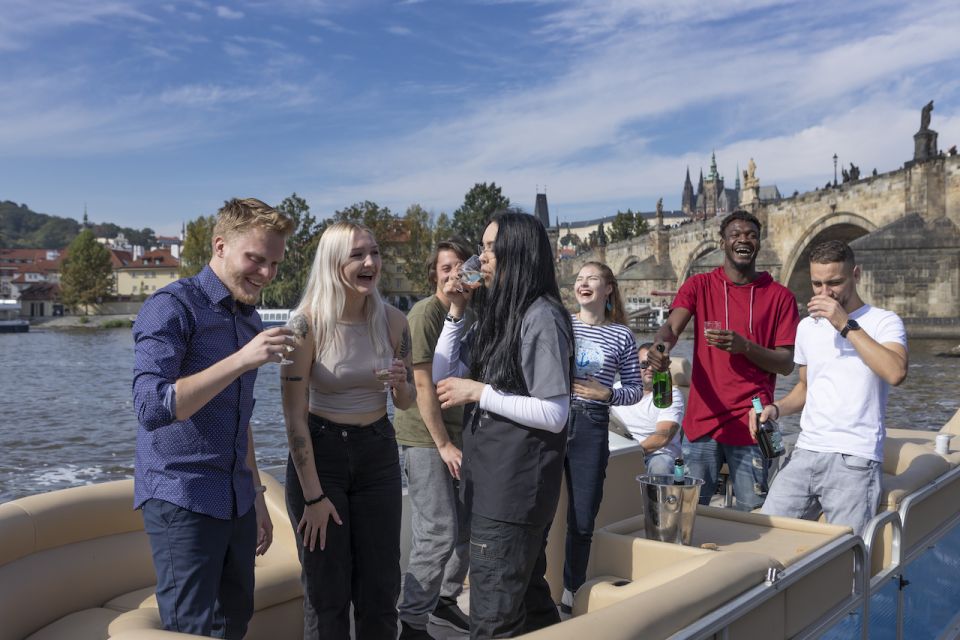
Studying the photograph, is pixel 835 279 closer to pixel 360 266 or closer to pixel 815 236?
pixel 360 266

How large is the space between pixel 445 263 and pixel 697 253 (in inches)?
1850

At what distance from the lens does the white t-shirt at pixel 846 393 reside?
9.34 feet

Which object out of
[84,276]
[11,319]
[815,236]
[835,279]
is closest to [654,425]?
[835,279]

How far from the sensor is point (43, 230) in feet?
525

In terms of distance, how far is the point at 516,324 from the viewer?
6.64ft

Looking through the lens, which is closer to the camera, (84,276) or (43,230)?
(84,276)

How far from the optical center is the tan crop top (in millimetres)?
2299

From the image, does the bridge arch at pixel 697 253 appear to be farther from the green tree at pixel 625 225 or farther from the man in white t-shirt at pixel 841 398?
the man in white t-shirt at pixel 841 398

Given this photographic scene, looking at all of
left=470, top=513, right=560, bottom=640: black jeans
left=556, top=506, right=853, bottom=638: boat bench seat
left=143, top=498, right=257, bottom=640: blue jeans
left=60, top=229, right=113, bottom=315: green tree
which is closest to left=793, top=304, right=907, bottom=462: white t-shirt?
left=556, top=506, right=853, bottom=638: boat bench seat

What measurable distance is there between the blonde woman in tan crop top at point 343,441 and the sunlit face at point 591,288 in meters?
1.13

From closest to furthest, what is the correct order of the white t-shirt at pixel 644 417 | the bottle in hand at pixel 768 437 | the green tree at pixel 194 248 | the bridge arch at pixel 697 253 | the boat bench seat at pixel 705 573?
the boat bench seat at pixel 705 573
the bottle in hand at pixel 768 437
the white t-shirt at pixel 644 417
the bridge arch at pixel 697 253
the green tree at pixel 194 248

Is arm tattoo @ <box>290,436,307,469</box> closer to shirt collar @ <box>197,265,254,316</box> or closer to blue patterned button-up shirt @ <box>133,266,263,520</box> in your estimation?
blue patterned button-up shirt @ <box>133,266,263,520</box>

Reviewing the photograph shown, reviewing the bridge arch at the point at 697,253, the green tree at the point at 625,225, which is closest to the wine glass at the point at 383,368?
the bridge arch at the point at 697,253

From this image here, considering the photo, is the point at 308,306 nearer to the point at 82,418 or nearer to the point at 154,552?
the point at 154,552
